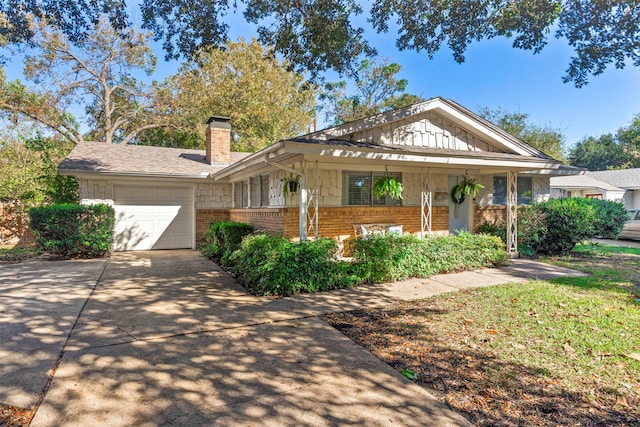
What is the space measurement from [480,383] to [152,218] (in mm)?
11998

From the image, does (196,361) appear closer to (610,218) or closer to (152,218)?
(152,218)

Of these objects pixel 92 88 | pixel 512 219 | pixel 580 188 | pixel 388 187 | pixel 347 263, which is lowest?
pixel 347 263

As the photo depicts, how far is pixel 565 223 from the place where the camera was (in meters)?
9.97

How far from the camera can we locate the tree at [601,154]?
44.7m

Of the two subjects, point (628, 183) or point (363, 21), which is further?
point (628, 183)

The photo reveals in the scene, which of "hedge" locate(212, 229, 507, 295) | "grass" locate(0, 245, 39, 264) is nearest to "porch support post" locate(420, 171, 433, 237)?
"hedge" locate(212, 229, 507, 295)

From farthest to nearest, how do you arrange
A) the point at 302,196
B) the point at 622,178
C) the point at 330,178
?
1. the point at 622,178
2. the point at 330,178
3. the point at 302,196

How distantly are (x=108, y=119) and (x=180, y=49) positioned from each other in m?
18.2

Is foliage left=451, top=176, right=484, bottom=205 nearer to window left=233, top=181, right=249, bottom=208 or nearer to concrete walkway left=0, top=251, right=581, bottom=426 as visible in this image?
concrete walkway left=0, top=251, right=581, bottom=426

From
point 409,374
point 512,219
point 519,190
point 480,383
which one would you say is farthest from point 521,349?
point 519,190

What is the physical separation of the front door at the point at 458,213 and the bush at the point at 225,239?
20.2ft

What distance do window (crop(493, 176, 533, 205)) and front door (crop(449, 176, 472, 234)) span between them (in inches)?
43.8

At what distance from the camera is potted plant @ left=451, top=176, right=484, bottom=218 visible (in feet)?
33.1

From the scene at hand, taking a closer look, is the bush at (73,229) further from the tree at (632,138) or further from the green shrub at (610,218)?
the tree at (632,138)
